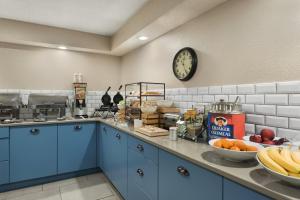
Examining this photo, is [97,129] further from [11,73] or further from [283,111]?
[283,111]

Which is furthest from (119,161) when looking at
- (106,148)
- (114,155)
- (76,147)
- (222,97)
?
(222,97)

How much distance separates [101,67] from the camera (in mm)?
3652

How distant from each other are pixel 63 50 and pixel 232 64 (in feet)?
9.29

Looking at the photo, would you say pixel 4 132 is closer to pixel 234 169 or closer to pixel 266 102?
pixel 234 169

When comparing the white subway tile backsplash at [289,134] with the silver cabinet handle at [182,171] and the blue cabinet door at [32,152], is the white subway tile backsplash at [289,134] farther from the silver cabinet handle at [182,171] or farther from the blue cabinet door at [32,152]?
the blue cabinet door at [32,152]

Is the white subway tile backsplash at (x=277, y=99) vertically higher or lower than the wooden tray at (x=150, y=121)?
higher

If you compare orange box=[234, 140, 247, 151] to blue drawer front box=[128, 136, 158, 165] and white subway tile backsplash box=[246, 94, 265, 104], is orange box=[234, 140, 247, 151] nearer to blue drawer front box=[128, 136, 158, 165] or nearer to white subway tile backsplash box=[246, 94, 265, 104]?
white subway tile backsplash box=[246, 94, 265, 104]

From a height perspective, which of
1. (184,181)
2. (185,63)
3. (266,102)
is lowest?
(184,181)

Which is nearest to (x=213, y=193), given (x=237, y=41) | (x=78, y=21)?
(x=237, y=41)

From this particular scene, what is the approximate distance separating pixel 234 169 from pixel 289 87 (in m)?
0.70

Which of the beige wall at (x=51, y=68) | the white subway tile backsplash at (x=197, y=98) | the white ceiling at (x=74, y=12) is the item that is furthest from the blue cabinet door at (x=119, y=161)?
the beige wall at (x=51, y=68)

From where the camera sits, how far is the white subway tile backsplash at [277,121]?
4.02 ft

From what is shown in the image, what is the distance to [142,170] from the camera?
5.44 ft

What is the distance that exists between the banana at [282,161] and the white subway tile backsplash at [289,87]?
0.53 metres
